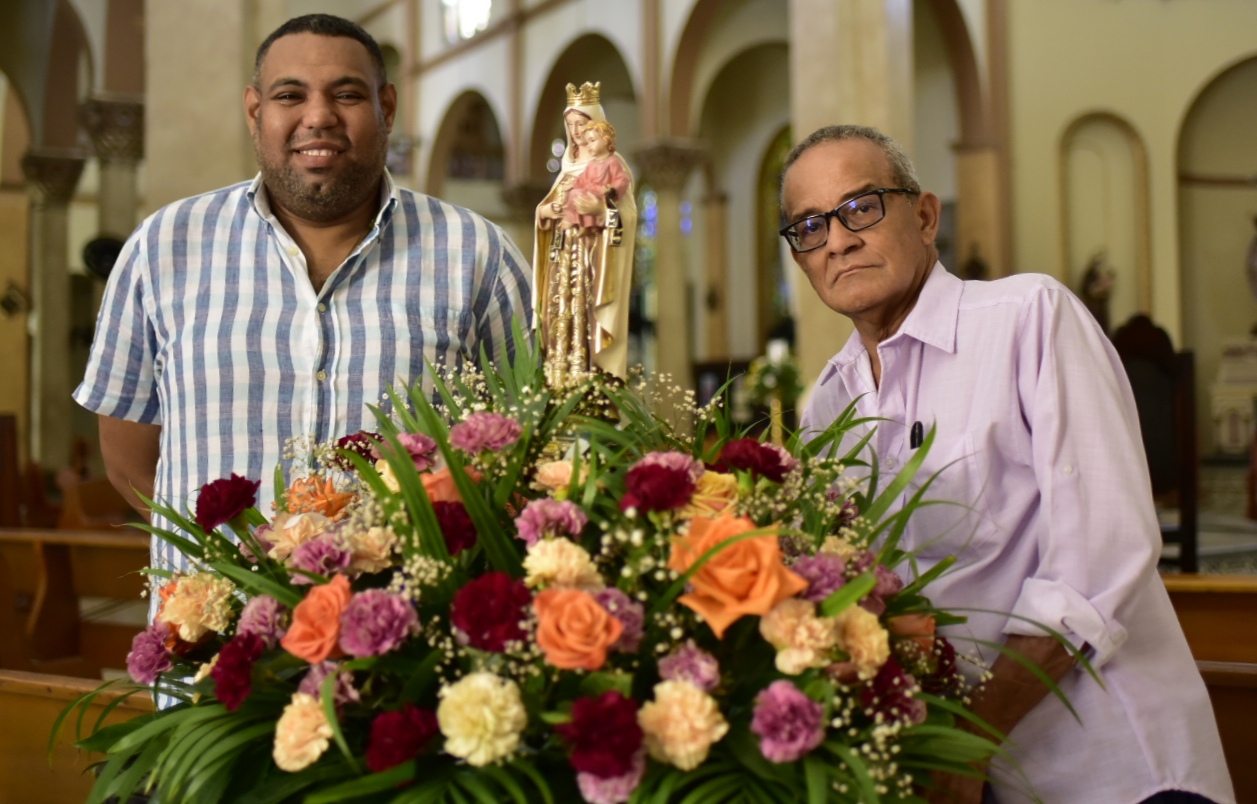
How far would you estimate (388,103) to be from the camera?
213cm

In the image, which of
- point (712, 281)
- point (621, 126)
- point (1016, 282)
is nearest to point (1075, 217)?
point (712, 281)

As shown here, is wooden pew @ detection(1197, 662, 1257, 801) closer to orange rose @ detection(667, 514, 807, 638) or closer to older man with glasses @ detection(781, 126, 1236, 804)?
older man with glasses @ detection(781, 126, 1236, 804)

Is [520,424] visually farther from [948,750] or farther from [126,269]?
[126,269]

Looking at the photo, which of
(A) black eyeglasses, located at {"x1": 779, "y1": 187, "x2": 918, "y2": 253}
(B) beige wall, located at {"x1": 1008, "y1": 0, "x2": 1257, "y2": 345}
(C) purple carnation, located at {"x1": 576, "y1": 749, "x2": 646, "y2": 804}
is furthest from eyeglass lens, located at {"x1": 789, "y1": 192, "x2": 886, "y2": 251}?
(B) beige wall, located at {"x1": 1008, "y1": 0, "x2": 1257, "y2": 345}

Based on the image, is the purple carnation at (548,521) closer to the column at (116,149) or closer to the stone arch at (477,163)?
the column at (116,149)

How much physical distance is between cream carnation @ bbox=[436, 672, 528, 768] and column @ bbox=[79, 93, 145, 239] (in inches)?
495

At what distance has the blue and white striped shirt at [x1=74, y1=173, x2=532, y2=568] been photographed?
2105 mm

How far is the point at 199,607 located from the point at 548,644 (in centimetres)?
48

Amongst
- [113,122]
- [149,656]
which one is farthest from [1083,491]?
[113,122]

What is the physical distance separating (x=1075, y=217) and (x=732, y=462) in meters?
14.0

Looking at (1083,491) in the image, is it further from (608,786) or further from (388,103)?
(388,103)

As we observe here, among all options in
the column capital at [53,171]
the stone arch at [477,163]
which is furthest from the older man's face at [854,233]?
the stone arch at [477,163]

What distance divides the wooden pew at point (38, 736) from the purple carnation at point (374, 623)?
1386mm

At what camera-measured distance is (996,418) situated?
1571 millimetres
